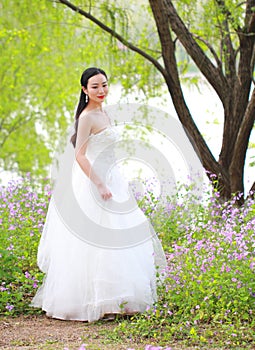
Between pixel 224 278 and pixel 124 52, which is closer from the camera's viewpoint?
pixel 224 278

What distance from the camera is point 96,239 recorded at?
448 centimetres

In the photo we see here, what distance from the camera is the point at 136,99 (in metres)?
8.58

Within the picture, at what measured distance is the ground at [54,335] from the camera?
3723 mm

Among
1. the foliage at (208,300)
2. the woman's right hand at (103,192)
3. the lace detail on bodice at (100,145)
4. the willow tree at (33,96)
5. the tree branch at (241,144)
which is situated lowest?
the foliage at (208,300)

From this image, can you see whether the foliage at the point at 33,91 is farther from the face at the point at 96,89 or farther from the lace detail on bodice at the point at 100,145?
the lace detail on bodice at the point at 100,145

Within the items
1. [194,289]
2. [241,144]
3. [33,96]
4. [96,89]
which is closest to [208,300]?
[194,289]

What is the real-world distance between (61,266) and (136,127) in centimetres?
718

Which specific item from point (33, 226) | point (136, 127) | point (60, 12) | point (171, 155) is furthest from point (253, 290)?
point (136, 127)

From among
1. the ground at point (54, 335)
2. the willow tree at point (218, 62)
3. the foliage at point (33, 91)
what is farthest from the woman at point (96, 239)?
the foliage at point (33, 91)

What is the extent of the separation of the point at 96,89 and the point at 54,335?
1.62 metres

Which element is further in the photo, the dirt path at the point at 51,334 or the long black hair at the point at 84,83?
the long black hair at the point at 84,83

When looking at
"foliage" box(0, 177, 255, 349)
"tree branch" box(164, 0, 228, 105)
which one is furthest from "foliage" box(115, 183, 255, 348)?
"tree branch" box(164, 0, 228, 105)

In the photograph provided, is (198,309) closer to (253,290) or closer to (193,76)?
(253,290)

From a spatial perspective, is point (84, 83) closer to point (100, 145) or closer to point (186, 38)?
point (100, 145)
